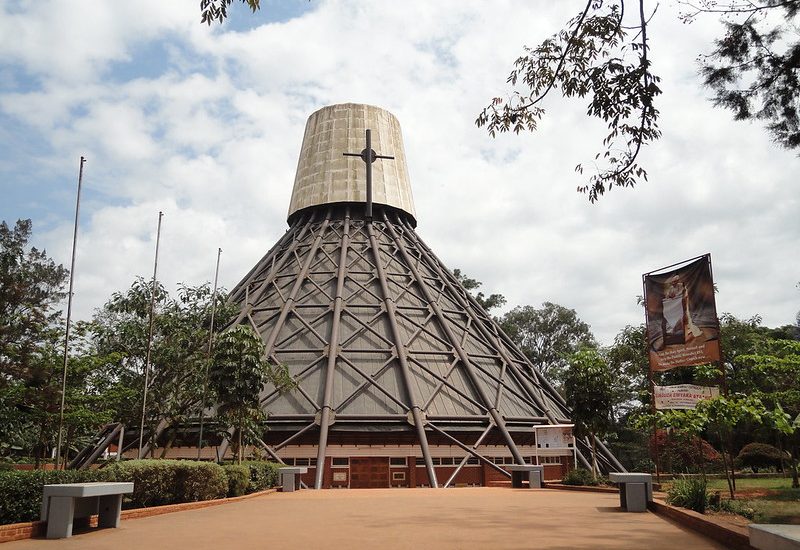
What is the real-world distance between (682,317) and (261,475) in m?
14.3

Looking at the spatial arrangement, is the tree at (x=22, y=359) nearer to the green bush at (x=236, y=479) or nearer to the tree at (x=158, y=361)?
the tree at (x=158, y=361)

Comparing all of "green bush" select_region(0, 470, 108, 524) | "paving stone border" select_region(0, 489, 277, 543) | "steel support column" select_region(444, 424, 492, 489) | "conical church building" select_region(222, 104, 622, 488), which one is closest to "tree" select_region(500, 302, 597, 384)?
"conical church building" select_region(222, 104, 622, 488)

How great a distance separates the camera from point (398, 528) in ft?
38.2

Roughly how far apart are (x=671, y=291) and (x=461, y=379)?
1300cm

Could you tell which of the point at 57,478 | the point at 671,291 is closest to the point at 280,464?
the point at 57,478

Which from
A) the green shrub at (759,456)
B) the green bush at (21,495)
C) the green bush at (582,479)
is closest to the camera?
the green bush at (21,495)

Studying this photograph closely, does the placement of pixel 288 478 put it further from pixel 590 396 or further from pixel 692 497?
pixel 692 497

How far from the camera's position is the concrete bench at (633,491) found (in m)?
14.5

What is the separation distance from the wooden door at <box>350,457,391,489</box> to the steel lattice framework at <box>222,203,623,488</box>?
103 cm

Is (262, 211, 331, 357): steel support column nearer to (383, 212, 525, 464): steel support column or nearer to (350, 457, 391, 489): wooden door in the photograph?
(383, 212, 525, 464): steel support column

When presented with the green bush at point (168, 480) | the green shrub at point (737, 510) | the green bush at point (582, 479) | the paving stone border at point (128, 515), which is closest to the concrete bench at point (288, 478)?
the paving stone border at point (128, 515)

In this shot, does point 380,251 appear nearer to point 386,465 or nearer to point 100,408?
point 386,465

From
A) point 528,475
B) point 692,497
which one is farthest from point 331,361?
point 692,497

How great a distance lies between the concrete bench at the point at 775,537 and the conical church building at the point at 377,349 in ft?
59.9
